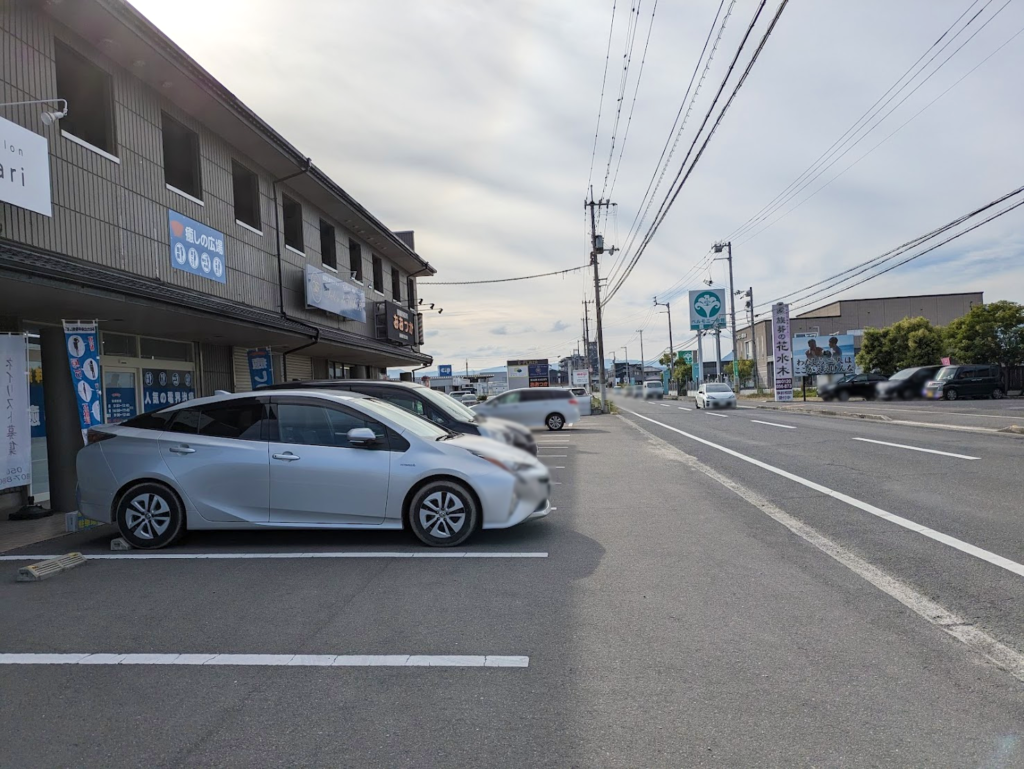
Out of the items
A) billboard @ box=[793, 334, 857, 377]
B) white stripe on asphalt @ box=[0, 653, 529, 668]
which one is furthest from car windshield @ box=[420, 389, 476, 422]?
white stripe on asphalt @ box=[0, 653, 529, 668]

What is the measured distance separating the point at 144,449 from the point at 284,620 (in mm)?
3155

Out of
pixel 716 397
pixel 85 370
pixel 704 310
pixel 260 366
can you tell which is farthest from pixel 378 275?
pixel 704 310

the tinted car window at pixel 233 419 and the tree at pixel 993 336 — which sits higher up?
the tree at pixel 993 336

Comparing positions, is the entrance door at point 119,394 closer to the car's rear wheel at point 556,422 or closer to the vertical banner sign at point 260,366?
the vertical banner sign at point 260,366

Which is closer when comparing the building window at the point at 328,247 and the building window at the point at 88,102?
the building window at the point at 88,102

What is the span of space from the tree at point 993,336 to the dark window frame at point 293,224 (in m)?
32.9

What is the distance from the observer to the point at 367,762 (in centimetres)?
277

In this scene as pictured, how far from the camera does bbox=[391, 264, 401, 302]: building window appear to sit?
2797 centimetres

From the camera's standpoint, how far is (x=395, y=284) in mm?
28531

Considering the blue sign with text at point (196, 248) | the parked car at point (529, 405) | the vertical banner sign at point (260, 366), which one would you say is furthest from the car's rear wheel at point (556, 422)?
the vertical banner sign at point (260, 366)

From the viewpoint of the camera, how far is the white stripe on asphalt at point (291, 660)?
3.74m

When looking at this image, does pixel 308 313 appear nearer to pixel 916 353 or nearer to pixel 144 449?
pixel 144 449

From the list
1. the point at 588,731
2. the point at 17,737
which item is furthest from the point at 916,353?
the point at 17,737

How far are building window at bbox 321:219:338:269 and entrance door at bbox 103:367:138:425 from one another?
919 cm
